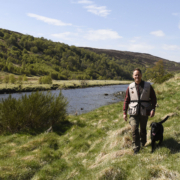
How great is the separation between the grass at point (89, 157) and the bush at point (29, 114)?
51.1 inches

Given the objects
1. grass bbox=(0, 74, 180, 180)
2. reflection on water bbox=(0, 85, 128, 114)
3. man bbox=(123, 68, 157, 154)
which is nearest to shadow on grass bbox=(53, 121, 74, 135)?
grass bbox=(0, 74, 180, 180)

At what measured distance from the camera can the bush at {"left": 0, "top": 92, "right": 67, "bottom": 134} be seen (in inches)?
469

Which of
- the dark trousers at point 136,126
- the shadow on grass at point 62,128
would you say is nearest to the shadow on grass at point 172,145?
the dark trousers at point 136,126

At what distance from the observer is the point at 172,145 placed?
5.27 metres

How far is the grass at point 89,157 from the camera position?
14.5 feet

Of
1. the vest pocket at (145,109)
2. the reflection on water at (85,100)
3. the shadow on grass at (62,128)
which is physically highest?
the vest pocket at (145,109)

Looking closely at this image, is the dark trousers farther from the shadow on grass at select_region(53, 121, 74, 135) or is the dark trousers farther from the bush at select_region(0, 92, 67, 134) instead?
the bush at select_region(0, 92, 67, 134)

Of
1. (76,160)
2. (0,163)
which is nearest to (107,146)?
(76,160)

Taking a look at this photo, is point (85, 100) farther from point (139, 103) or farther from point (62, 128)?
point (139, 103)

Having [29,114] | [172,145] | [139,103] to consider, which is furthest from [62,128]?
[172,145]

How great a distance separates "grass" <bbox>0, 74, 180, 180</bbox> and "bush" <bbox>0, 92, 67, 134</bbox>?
1.30 metres

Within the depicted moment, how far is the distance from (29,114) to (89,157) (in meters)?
7.09

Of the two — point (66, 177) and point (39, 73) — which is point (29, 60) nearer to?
point (39, 73)

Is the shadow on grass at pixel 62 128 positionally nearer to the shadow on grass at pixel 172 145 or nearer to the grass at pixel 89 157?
the grass at pixel 89 157
